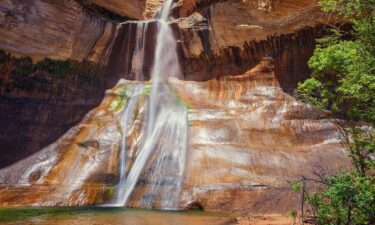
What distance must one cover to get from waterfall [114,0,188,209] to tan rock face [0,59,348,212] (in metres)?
0.31

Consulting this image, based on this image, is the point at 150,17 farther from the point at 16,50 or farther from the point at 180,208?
the point at 180,208

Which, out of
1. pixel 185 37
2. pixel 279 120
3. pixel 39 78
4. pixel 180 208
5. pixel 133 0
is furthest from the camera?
pixel 133 0

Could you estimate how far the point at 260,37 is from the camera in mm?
23469

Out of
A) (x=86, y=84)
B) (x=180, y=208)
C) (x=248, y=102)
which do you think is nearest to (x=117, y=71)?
(x=86, y=84)

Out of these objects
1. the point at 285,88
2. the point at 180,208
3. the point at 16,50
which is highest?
the point at 16,50

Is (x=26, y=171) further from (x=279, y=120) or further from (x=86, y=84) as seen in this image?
(x=279, y=120)

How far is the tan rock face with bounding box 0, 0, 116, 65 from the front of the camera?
21.0 m

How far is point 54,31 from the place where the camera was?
22797mm

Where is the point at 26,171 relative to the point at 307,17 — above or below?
below

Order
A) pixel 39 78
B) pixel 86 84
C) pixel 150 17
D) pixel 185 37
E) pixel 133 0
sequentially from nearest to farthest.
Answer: pixel 39 78 → pixel 86 84 → pixel 185 37 → pixel 133 0 → pixel 150 17

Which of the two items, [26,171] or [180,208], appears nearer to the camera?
[180,208]

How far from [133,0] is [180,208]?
756 inches

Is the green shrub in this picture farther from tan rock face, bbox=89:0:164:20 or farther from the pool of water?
tan rock face, bbox=89:0:164:20

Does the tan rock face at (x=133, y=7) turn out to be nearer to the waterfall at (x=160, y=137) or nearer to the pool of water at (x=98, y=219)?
the waterfall at (x=160, y=137)
